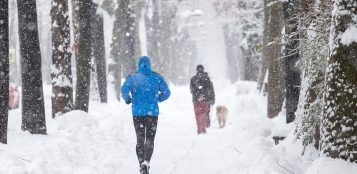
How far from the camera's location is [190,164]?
9977mm

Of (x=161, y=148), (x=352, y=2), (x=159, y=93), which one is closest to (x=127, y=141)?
(x=161, y=148)

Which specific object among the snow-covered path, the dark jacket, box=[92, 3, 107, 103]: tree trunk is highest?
box=[92, 3, 107, 103]: tree trunk

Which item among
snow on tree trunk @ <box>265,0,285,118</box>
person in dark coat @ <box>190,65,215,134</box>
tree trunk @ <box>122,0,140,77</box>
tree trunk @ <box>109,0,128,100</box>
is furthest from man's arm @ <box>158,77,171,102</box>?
tree trunk @ <box>122,0,140,77</box>

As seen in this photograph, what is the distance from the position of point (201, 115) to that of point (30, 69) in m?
6.25

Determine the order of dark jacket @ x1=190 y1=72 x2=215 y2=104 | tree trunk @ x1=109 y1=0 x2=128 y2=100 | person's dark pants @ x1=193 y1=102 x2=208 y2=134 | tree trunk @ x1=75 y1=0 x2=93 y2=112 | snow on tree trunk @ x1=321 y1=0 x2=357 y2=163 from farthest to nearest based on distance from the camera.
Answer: tree trunk @ x1=109 y1=0 x2=128 y2=100, dark jacket @ x1=190 y1=72 x2=215 y2=104, person's dark pants @ x1=193 y1=102 x2=208 y2=134, tree trunk @ x1=75 y1=0 x2=93 y2=112, snow on tree trunk @ x1=321 y1=0 x2=357 y2=163

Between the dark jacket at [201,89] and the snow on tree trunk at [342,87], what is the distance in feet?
30.2

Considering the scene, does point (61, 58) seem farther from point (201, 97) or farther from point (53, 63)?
point (201, 97)

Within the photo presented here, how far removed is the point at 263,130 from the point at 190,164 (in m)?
2.56

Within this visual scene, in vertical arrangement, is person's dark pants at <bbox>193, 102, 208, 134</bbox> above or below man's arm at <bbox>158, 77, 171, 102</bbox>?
below

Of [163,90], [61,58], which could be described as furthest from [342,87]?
[61,58]

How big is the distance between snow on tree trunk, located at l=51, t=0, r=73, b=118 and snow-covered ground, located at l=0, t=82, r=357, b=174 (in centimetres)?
83

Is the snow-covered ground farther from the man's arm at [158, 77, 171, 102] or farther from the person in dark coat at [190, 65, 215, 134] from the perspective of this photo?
the man's arm at [158, 77, 171, 102]

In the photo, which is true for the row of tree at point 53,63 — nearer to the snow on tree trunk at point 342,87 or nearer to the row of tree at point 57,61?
the row of tree at point 57,61

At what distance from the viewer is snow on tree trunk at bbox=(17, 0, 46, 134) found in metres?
9.62
